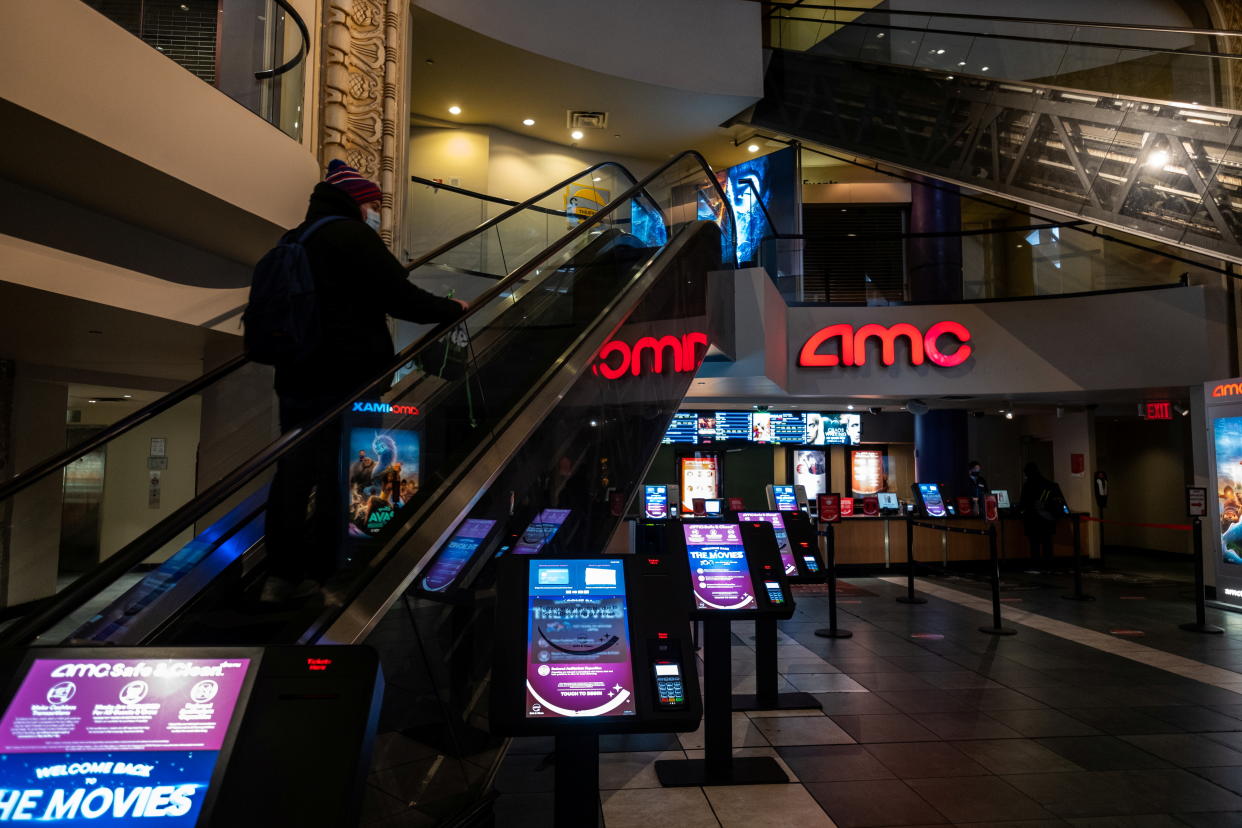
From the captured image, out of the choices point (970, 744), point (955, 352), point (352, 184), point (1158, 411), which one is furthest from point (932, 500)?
point (352, 184)

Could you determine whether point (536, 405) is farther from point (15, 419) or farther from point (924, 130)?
point (924, 130)

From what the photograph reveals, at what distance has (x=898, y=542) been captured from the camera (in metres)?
13.4

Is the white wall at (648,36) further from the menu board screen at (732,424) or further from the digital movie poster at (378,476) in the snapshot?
the digital movie poster at (378,476)

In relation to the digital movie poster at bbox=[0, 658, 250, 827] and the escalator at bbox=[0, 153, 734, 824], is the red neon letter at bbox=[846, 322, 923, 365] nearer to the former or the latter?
the escalator at bbox=[0, 153, 734, 824]

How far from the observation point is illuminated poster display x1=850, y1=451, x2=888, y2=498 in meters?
17.8

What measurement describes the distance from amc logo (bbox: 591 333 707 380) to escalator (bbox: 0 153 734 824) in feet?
1.09

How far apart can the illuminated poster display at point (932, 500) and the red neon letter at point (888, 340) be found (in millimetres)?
2260

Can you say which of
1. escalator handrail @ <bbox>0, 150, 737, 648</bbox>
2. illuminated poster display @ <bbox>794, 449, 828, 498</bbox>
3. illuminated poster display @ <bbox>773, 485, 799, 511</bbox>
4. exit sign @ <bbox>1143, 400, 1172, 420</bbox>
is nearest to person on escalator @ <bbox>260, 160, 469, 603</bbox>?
escalator handrail @ <bbox>0, 150, 737, 648</bbox>

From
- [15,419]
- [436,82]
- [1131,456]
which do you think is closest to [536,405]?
[15,419]

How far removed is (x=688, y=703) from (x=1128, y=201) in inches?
339

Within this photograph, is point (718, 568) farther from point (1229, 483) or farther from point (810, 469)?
point (810, 469)

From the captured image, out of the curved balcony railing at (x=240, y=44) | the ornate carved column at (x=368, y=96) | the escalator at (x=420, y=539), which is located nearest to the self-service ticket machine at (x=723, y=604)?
the escalator at (x=420, y=539)

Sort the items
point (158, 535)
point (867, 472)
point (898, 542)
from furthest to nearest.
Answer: point (867, 472), point (898, 542), point (158, 535)

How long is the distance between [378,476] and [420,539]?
13.8 inches
